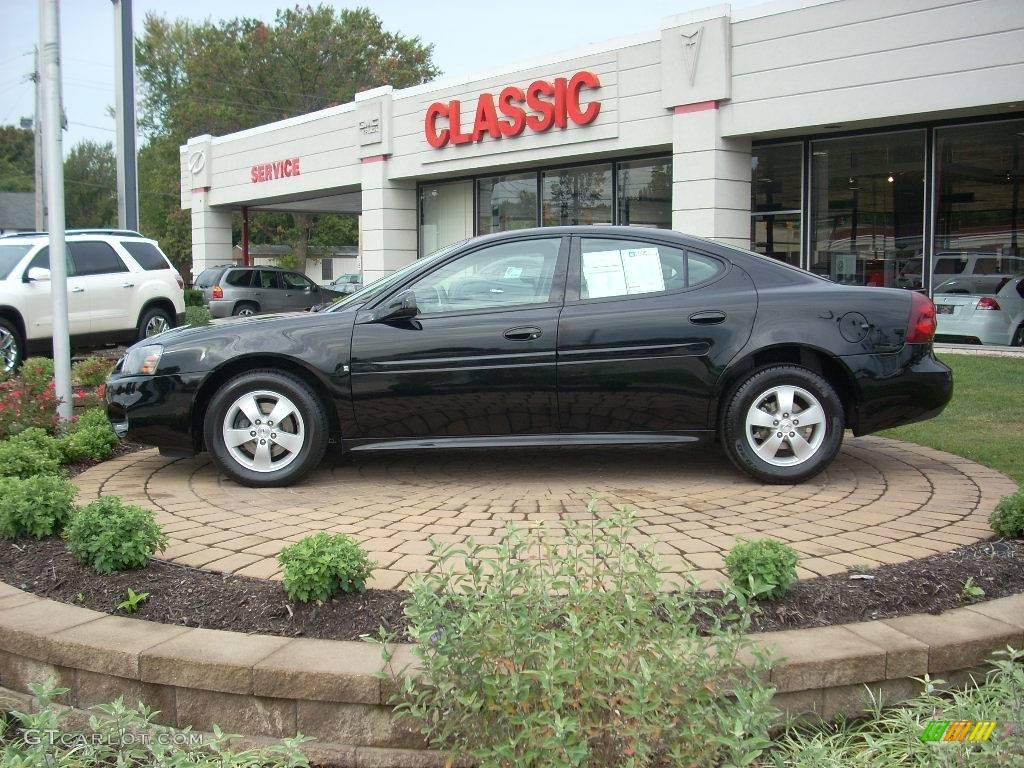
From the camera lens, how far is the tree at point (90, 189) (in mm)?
93500

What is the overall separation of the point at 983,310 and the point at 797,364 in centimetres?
1076

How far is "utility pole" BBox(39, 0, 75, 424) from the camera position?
7.01 metres

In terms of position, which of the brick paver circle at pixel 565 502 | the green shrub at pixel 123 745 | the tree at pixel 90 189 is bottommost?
the green shrub at pixel 123 745

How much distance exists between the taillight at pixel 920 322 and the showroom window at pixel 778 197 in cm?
1159

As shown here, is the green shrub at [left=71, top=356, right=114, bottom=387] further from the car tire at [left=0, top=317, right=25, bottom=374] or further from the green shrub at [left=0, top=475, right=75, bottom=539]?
the green shrub at [left=0, top=475, right=75, bottom=539]

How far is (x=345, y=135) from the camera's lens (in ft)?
78.9

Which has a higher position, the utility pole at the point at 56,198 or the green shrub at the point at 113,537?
the utility pole at the point at 56,198

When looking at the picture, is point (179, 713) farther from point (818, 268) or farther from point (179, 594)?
point (818, 268)

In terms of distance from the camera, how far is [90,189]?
95000mm

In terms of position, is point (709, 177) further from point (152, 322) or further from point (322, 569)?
point (322, 569)

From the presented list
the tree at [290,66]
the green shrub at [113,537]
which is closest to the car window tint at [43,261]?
the green shrub at [113,537]

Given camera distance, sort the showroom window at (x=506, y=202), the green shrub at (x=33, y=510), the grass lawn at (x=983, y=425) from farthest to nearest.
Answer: the showroom window at (x=506, y=202) < the grass lawn at (x=983, y=425) < the green shrub at (x=33, y=510)

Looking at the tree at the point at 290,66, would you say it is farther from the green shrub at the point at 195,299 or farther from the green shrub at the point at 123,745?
the green shrub at the point at 123,745

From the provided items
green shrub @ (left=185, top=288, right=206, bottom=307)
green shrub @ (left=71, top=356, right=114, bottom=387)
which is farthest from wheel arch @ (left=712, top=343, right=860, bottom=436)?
green shrub @ (left=185, top=288, right=206, bottom=307)
